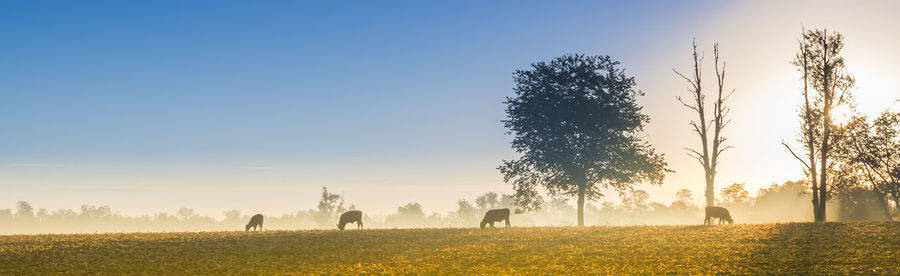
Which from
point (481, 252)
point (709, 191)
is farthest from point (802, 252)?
point (709, 191)

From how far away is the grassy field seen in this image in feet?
80.9

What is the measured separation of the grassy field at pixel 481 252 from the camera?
24672 mm

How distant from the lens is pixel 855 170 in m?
57.4

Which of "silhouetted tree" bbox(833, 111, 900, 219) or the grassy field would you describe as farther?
"silhouetted tree" bbox(833, 111, 900, 219)

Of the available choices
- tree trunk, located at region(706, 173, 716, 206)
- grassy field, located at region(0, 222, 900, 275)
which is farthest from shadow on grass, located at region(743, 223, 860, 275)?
tree trunk, located at region(706, 173, 716, 206)

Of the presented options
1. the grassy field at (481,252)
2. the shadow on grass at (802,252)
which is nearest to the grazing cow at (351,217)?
the grassy field at (481,252)

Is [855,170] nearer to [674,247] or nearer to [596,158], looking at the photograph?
[596,158]

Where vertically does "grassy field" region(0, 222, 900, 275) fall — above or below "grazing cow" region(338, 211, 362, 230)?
below

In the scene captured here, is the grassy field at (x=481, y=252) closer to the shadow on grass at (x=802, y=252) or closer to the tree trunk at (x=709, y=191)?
the shadow on grass at (x=802, y=252)

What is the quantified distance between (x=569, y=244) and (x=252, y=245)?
1628 cm

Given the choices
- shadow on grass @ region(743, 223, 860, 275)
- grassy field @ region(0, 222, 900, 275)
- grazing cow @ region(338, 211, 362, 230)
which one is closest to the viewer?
shadow on grass @ region(743, 223, 860, 275)

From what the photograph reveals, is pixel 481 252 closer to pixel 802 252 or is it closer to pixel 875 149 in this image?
pixel 802 252

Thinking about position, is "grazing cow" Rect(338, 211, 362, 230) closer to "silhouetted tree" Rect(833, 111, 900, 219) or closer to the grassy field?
the grassy field

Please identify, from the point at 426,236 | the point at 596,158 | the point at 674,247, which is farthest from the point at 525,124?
the point at 674,247
